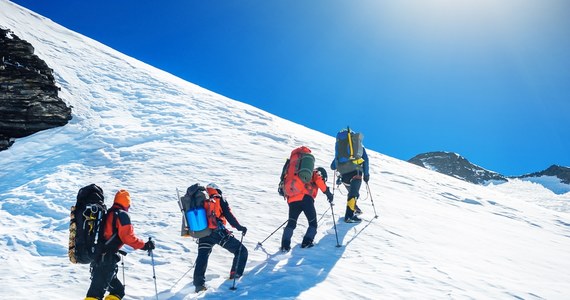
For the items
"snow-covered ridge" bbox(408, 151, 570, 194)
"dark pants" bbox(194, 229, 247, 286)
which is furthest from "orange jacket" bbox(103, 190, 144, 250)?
"snow-covered ridge" bbox(408, 151, 570, 194)

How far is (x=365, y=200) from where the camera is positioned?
13.5 m

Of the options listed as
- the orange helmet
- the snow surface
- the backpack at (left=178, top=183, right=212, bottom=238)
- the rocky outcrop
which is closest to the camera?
the orange helmet

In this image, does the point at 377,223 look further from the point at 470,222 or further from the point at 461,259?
the point at 470,222

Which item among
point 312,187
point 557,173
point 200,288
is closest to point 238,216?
point 312,187

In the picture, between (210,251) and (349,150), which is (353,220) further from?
(210,251)

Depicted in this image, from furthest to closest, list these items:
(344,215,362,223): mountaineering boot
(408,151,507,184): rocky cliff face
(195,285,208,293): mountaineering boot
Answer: (408,151,507,184): rocky cliff face → (344,215,362,223): mountaineering boot → (195,285,208,293): mountaineering boot

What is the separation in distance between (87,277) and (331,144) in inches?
653

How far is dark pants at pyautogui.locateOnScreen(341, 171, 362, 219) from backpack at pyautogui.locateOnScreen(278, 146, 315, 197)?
7.55ft

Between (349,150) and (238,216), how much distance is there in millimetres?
3318

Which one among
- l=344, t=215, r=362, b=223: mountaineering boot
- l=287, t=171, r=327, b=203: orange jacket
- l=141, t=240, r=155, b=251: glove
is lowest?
l=141, t=240, r=155, b=251: glove

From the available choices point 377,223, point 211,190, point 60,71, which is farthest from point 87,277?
point 60,71

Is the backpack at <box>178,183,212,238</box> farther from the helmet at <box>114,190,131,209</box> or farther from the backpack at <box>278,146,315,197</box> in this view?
the backpack at <box>278,146,315,197</box>

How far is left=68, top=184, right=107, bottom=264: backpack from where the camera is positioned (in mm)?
5777

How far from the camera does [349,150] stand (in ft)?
34.1
